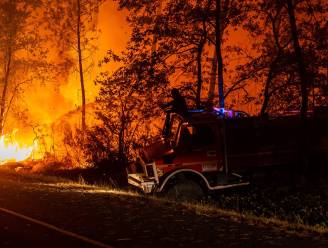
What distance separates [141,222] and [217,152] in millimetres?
3872

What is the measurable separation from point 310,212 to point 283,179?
2.80 m

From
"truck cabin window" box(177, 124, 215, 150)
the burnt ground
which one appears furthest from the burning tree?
"truck cabin window" box(177, 124, 215, 150)

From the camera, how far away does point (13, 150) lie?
32.4 m

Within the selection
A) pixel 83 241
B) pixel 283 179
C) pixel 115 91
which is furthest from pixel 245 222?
pixel 115 91

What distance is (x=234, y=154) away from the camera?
1480 centimetres

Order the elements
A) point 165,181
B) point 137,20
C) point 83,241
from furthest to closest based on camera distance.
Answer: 1. point 137,20
2. point 165,181
3. point 83,241

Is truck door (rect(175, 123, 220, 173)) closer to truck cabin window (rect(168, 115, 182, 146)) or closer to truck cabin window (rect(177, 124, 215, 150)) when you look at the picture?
truck cabin window (rect(177, 124, 215, 150))

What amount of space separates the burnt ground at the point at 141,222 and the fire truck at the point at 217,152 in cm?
82

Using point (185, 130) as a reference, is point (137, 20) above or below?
above

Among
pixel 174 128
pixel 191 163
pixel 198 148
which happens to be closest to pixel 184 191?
pixel 191 163

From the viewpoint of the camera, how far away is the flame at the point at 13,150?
102ft

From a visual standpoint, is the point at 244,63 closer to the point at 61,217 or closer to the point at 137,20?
the point at 137,20

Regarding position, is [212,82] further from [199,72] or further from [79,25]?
[79,25]

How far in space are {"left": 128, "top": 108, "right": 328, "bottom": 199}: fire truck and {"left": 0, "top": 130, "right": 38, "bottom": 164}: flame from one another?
1695 centimetres
